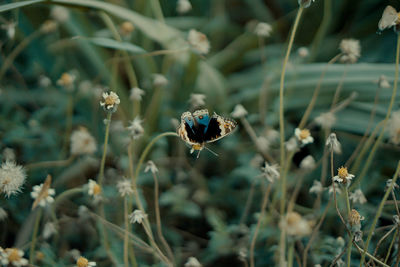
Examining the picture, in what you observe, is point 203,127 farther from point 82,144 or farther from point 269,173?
point 82,144

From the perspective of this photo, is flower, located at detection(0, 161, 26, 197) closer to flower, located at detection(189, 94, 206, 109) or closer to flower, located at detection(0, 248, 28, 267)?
flower, located at detection(0, 248, 28, 267)

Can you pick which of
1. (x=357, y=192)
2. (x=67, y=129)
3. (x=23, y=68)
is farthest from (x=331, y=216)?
(x=23, y=68)

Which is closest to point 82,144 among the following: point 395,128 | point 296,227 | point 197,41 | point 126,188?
point 126,188

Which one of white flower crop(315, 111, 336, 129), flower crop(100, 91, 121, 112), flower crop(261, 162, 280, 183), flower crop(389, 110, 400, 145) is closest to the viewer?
flower crop(100, 91, 121, 112)

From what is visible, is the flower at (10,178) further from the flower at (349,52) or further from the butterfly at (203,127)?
the flower at (349,52)

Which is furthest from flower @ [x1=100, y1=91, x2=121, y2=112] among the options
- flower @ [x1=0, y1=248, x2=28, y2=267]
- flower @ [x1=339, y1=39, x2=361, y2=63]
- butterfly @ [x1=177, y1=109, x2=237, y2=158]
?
flower @ [x1=339, y1=39, x2=361, y2=63]

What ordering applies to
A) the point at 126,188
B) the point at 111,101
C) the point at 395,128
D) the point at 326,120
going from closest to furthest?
1. the point at 111,101
2. the point at 126,188
3. the point at 395,128
4. the point at 326,120

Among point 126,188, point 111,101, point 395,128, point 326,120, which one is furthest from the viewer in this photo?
point 326,120
